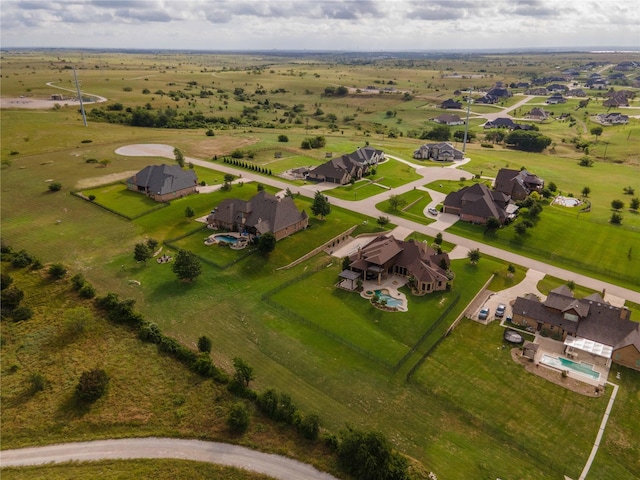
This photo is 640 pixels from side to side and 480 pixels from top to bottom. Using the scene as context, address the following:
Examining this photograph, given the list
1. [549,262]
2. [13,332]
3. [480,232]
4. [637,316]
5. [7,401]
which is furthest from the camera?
[480,232]

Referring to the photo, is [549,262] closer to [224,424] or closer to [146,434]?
[224,424]

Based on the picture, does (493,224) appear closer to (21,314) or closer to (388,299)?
(388,299)

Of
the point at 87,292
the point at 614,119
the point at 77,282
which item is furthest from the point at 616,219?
the point at 614,119

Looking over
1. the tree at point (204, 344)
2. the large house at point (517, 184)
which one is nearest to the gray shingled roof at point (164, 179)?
the tree at point (204, 344)

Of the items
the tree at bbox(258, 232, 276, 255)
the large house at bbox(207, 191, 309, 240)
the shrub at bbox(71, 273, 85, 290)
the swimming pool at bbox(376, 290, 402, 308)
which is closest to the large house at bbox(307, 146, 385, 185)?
the large house at bbox(207, 191, 309, 240)

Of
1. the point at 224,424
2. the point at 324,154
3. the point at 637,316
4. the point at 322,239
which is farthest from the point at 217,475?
the point at 324,154

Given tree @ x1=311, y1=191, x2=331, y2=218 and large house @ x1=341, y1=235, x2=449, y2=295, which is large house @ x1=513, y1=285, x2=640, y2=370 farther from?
tree @ x1=311, y1=191, x2=331, y2=218
